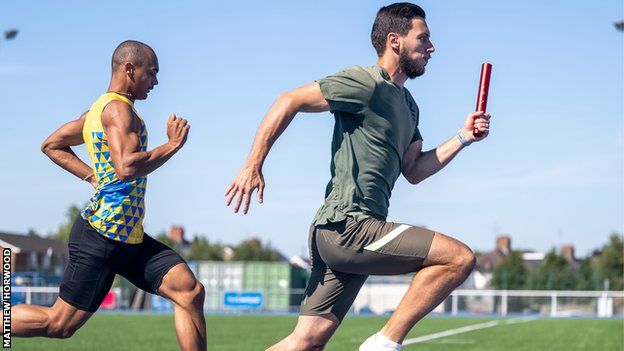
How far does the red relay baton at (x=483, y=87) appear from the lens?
6.18 metres

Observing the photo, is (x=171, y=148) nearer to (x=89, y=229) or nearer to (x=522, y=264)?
(x=89, y=229)

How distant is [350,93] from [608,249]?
7613cm

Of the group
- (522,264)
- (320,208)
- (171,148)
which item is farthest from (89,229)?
(522,264)

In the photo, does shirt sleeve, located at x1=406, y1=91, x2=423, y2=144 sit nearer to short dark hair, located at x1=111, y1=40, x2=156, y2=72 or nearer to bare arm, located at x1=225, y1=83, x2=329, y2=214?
bare arm, located at x1=225, y1=83, x2=329, y2=214

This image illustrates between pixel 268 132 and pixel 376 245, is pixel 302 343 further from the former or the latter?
pixel 268 132

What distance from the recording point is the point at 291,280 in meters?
67.2

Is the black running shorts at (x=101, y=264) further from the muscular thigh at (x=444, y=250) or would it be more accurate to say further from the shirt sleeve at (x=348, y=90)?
the muscular thigh at (x=444, y=250)

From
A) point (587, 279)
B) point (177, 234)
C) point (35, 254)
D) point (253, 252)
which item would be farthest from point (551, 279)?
point (177, 234)

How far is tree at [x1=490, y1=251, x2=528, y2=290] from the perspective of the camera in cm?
6825

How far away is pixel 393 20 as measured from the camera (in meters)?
6.17

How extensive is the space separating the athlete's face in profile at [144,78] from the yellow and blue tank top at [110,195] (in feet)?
0.40

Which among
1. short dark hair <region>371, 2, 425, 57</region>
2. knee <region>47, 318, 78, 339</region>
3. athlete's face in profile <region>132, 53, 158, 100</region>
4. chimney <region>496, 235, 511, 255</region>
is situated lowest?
knee <region>47, 318, 78, 339</region>

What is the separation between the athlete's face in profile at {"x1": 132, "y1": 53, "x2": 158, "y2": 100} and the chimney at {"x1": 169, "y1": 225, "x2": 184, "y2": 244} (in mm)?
105805

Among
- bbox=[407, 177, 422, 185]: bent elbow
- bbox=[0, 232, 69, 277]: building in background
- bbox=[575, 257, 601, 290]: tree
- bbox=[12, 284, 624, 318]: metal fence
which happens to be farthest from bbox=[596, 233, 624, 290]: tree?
bbox=[407, 177, 422, 185]: bent elbow
